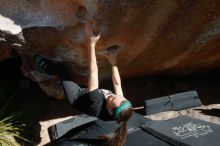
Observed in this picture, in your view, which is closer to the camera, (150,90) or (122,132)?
(122,132)

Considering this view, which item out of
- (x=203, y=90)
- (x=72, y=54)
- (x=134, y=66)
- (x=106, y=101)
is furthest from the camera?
(x=203, y=90)

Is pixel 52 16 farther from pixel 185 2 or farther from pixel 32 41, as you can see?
pixel 185 2

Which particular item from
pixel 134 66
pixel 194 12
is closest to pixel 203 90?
pixel 134 66

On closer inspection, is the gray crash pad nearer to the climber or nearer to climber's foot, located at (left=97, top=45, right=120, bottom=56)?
the climber

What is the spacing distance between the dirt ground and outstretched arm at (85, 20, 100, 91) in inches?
54.0

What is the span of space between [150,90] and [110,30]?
1636mm

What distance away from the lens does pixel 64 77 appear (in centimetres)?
512

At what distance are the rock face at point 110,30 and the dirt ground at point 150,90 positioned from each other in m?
0.53

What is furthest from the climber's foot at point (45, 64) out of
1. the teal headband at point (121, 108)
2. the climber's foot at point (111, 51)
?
the teal headband at point (121, 108)

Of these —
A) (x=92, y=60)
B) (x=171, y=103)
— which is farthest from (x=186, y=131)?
(x=92, y=60)

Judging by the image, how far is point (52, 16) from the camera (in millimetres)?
5117

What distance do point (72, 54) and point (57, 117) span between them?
1129mm

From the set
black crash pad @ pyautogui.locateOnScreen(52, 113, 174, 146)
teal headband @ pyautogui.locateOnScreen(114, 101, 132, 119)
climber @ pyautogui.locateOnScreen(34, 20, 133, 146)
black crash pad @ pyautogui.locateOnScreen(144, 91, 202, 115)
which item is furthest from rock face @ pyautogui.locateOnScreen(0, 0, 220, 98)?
teal headband @ pyautogui.locateOnScreen(114, 101, 132, 119)

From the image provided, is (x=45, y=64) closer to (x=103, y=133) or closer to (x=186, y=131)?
(x=103, y=133)
